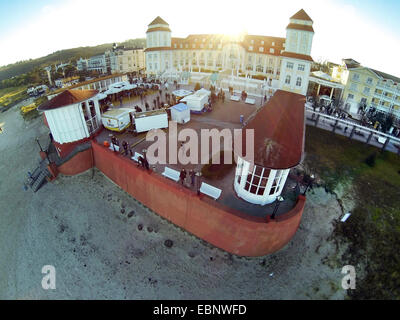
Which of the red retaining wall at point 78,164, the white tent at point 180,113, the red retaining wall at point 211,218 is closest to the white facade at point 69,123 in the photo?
the red retaining wall at point 78,164

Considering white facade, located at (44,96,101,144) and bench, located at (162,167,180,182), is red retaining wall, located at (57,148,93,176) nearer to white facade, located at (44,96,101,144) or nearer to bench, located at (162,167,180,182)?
white facade, located at (44,96,101,144)

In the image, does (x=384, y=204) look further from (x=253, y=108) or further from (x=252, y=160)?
(x=253, y=108)

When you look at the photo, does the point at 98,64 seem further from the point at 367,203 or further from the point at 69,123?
the point at 367,203

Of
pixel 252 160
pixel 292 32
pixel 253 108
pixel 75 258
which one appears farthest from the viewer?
pixel 292 32

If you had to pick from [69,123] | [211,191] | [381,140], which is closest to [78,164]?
[69,123]

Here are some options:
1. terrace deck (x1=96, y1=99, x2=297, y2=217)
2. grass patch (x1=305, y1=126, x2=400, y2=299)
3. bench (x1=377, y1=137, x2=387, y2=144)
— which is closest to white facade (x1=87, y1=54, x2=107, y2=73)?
terrace deck (x1=96, y1=99, x2=297, y2=217)

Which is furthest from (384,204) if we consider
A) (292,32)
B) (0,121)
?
(0,121)
